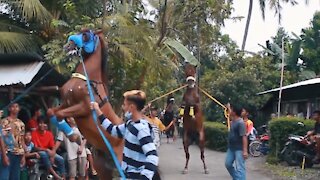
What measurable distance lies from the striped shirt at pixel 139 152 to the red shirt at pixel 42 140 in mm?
5750

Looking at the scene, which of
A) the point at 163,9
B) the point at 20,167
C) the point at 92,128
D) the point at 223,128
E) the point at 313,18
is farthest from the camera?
the point at 313,18

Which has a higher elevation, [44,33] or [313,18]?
[313,18]

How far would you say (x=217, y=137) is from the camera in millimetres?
23328

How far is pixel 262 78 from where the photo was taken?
98.7 feet

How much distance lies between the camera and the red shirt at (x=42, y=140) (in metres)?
11.8

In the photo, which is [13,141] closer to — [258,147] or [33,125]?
[33,125]

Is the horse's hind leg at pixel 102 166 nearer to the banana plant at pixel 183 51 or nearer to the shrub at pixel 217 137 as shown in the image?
the banana plant at pixel 183 51

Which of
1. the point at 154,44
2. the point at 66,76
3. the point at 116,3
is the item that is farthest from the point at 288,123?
the point at 66,76

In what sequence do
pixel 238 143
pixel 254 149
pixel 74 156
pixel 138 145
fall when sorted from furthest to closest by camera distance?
pixel 254 149
pixel 74 156
pixel 238 143
pixel 138 145

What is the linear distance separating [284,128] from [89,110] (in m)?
11.1

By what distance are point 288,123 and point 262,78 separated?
40.0 feet

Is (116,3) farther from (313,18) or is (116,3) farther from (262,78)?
(313,18)

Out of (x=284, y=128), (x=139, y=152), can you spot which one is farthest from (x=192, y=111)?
(x=139, y=152)

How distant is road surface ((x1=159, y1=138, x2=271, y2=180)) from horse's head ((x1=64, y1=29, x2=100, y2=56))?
17.0 feet
